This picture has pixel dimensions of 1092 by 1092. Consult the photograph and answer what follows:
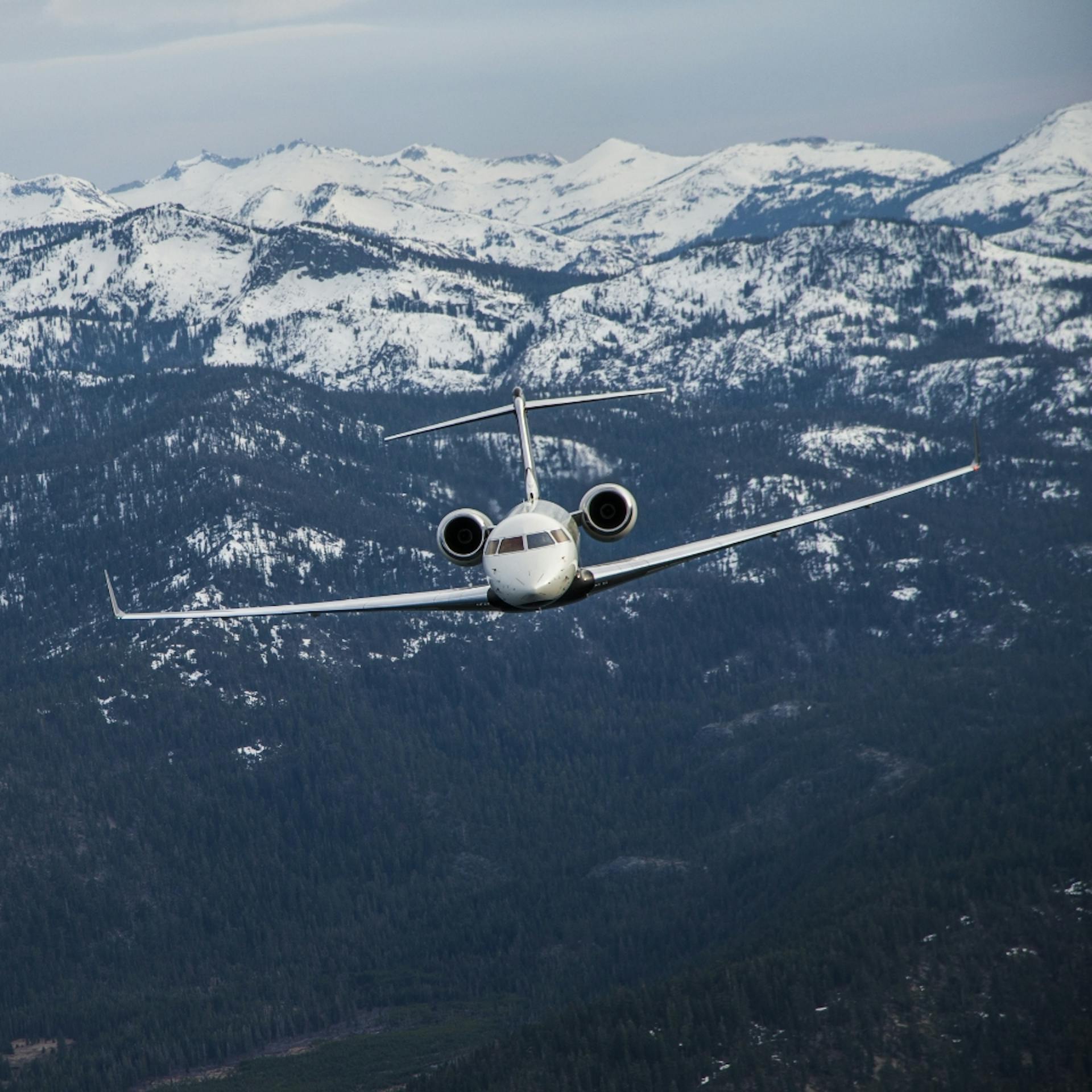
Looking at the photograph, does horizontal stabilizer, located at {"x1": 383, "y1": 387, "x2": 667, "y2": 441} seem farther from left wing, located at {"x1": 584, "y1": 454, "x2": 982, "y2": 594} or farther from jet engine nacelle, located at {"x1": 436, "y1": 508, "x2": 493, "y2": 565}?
left wing, located at {"x1": 584, "y1": 454, "x2": 982, "y2": 594}

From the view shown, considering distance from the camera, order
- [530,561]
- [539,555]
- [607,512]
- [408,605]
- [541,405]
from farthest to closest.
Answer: [541,405] < [607,512] < [539,555] < [530,561] < [408,605]

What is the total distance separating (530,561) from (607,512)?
9.01 meters

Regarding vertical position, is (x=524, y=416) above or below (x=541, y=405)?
below

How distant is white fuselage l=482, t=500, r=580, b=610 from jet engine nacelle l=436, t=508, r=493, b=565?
4.88ft

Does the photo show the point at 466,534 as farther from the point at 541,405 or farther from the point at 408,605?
the point at 541,405

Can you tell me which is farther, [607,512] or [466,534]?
[607,512]

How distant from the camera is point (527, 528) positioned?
109 m

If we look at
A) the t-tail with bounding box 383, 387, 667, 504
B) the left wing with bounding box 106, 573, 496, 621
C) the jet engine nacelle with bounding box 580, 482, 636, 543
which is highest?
the t-tail with bounding box 383, 387, 667, 504

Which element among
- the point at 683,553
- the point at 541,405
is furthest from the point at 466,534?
the point at 541,405

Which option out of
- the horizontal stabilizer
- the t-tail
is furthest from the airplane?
the t-tail

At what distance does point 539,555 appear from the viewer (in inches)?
4235

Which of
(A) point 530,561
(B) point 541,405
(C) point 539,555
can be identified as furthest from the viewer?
(B) point 541,405

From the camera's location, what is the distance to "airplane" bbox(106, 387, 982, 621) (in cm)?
10662

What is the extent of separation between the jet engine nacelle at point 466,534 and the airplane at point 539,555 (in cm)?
6
